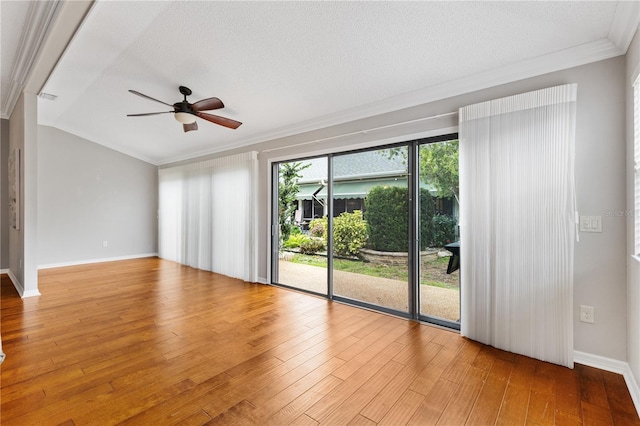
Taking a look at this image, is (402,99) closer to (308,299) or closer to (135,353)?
(308,299)

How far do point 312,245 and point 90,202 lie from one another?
5.20 meters

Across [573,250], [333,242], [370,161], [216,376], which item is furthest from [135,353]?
[573,250]

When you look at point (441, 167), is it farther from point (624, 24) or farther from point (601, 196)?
point (624, 24)

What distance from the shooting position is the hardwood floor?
1800 mm

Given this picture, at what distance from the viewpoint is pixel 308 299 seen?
409cm

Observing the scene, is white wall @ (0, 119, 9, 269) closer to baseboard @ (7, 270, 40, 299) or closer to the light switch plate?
baseboard @ (7, 270, 40, 299)

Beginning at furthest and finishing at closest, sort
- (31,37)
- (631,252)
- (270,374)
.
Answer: (31,37) → (270,374) → (631,252)

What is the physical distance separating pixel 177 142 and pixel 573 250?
629 centimetres

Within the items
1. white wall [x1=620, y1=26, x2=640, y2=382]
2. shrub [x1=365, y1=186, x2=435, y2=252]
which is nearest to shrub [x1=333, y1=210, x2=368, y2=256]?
shrub [x1=365, y1=186, x2=435, y2=252]

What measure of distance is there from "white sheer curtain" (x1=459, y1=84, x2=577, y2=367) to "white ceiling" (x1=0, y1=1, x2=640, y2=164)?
0.40m

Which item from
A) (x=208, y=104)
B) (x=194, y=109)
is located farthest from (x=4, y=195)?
(x=208, y=104)

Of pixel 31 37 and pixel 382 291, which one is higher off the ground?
pixel 31 37

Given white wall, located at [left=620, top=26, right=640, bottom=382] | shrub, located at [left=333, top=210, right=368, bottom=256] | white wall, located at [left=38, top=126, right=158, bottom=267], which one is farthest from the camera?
white wall, located at [left=38, top=126, right=158, bottom=267]

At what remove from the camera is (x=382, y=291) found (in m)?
3.74
